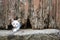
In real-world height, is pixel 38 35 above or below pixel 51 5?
below

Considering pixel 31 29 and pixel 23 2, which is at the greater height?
pixel 23 2

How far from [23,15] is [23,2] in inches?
3.3

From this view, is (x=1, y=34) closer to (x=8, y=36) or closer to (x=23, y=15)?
(x=8, y=36)

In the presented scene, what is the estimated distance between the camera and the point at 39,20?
107cm

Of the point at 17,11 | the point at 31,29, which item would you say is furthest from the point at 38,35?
the point at 17,11

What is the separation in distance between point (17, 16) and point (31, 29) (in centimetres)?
12

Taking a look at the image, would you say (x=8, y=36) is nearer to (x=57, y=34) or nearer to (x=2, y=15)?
(x=2, y=15)

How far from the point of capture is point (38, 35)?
1.00m

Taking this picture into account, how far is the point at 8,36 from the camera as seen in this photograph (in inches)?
39.7

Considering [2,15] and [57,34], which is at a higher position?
[2,15]

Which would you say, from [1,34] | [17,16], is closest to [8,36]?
[1,34]

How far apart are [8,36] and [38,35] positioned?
181 mm

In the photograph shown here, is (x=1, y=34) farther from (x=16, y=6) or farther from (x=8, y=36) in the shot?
(x=16, y=6)

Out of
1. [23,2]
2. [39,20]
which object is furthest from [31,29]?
[23,2]
